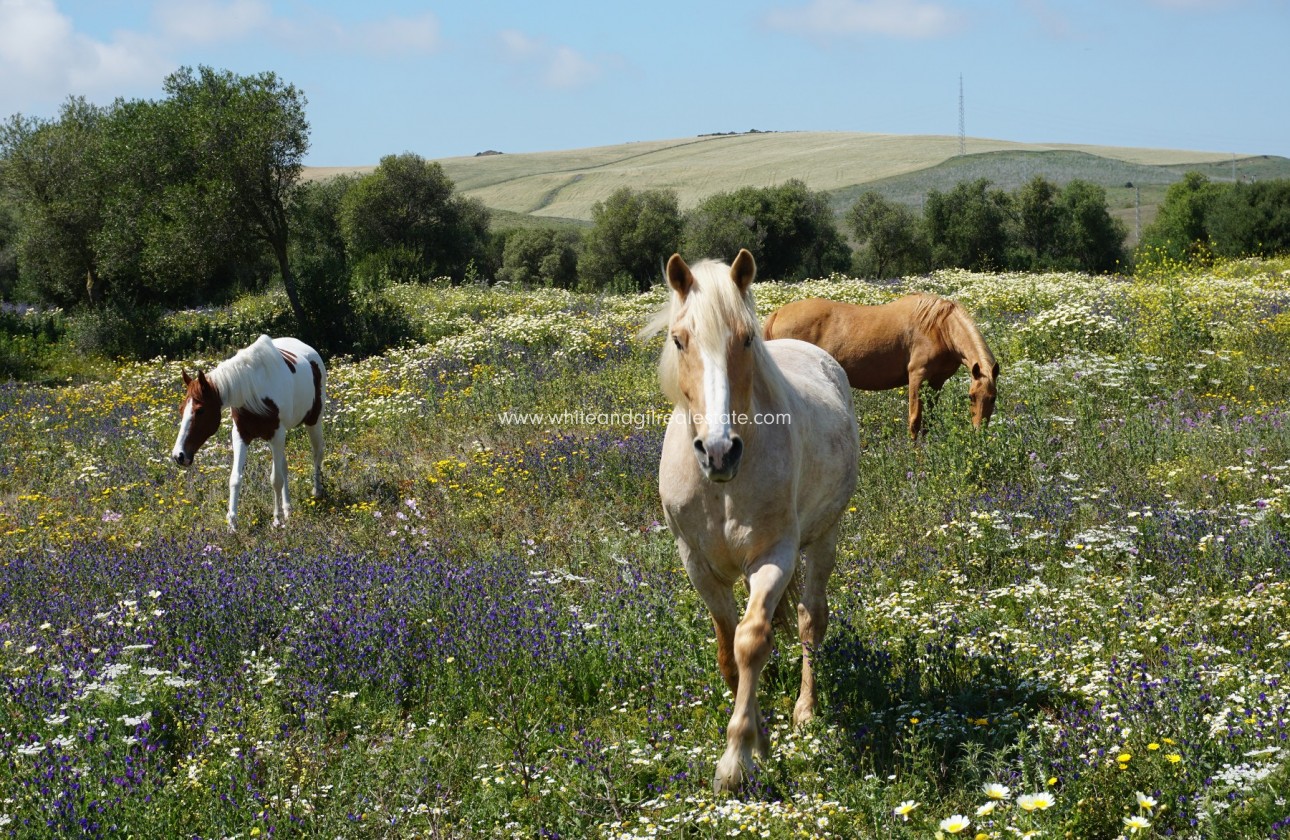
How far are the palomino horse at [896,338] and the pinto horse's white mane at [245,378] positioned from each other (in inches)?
225

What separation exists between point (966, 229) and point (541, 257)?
2385cm

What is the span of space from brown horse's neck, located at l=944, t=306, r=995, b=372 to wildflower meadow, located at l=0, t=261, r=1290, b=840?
1.78 feet

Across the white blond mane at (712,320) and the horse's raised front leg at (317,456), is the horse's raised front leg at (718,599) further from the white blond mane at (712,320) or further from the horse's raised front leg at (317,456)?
the horse's raised front leg at (317,456)

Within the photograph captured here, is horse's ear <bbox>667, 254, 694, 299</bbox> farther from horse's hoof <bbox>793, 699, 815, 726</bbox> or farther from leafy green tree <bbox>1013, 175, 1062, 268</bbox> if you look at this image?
leafy green tree <bbox>1013, 175, 1062, 268</bbox>

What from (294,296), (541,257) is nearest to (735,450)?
(294,296)

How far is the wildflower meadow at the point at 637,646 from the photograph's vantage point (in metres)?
3.60

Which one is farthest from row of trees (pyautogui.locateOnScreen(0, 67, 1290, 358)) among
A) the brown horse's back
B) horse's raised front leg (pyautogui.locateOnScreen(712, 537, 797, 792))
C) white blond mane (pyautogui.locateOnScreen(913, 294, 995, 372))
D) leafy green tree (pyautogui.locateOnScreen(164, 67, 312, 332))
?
horse's raised front leg (pyautogui.locateOnScreen(712, 537, 797, 792))

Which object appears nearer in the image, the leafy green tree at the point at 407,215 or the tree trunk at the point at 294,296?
the tree trunk at the point at 294,296

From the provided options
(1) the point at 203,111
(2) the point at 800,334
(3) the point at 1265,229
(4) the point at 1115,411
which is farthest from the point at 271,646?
(3) the point at 1265,229

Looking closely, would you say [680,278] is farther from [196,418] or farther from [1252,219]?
[1252,219]

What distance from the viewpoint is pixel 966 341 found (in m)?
10.0

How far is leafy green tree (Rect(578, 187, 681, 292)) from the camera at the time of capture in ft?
159

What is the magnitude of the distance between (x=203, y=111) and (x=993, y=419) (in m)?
19.6

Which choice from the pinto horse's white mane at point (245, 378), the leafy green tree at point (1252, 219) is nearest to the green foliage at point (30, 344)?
the pinto horse's white mane at point (245, 378)
